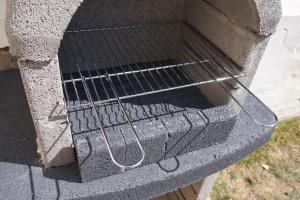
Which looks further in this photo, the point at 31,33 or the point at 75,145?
the point at 75,145

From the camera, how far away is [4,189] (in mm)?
1498

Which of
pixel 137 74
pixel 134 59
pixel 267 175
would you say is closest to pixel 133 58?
pixel 134 59

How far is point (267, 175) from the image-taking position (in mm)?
3305

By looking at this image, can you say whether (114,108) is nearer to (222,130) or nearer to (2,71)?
(222,130)

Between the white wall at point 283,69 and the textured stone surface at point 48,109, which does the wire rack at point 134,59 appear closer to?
the textured stone surface at point 48,109

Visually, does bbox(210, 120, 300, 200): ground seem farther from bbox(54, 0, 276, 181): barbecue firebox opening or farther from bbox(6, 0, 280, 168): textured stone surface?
bbox(6, 0, 280, 168): textured stone surface

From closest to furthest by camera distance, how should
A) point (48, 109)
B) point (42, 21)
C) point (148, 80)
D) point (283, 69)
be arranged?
point (42, 21), point (48, 109), point (148, 80), point (283, 69)

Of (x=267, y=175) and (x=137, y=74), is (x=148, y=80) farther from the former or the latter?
(x=267, y=175)

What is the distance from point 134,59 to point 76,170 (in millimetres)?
1093

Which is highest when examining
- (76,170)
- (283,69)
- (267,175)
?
(76,170)

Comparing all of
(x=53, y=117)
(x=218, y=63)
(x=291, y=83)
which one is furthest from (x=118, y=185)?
(x=291, y=83)

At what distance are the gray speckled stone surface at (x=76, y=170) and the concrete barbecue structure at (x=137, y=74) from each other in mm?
26

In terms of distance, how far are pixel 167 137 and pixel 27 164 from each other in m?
0.76

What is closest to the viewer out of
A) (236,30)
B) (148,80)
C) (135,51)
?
(236,30)
